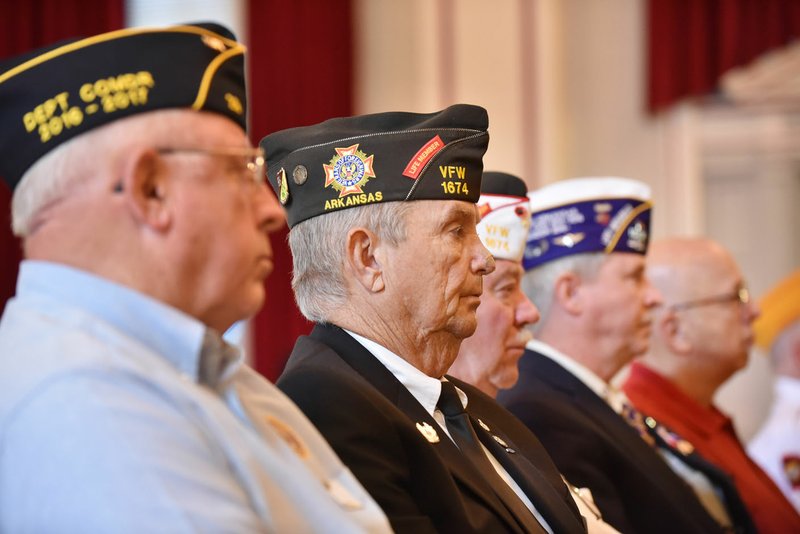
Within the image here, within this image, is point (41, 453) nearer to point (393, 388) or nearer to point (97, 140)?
point (97, 140)

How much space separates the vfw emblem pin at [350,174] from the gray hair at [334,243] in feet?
0.14

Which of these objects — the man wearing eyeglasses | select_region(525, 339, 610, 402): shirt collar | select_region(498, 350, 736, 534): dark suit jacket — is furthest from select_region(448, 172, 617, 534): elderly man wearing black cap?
the man wearing eyeglasses

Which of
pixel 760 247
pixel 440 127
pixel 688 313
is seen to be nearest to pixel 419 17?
pixel 760 247

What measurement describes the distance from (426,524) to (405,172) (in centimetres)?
70

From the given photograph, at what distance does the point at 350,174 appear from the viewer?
7.09 feet

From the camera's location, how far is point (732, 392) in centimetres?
705

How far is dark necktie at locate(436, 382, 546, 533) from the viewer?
6.61ft

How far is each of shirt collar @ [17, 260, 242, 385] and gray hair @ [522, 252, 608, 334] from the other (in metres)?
2.00

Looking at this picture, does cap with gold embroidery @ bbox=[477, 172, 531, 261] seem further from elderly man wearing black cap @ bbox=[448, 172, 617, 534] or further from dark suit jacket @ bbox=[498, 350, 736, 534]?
dark suit jacket @ bbox=[498, 350, 736, 534]

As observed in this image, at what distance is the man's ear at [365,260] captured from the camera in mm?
2141

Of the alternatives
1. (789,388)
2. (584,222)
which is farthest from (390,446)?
(789,388)

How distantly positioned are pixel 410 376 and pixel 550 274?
1271 mm

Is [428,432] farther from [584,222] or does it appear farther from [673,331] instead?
[673,331]

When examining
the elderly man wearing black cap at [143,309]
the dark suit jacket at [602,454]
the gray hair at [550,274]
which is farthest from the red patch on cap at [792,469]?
the elderly man wearing black cap at [143,309]
